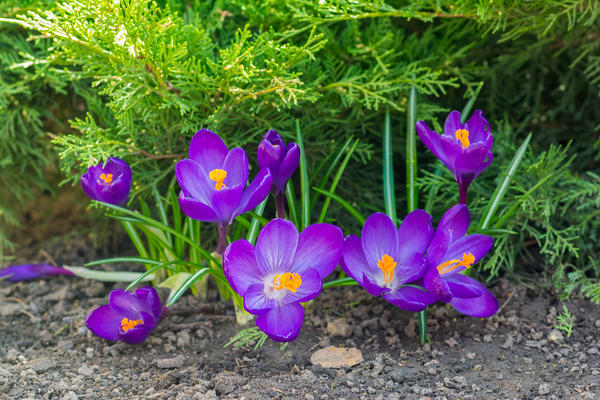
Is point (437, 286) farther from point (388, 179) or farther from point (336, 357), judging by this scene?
point (388, 179)

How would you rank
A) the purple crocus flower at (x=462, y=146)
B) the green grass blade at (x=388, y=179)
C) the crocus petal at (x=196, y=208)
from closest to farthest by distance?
the crocus petal at (x=196, y=208) < the purple crocus flower at (x=462, y=146) < the green grass blade at (x=388, y=179)

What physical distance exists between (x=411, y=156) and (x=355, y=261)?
416mm

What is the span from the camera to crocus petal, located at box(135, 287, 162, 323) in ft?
4.76

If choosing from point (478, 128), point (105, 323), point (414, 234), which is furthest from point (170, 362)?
point (478, 128)

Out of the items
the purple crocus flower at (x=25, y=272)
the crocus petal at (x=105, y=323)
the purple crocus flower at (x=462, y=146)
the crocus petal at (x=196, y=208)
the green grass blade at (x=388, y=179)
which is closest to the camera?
the crocus petal at (x=196, y=208)

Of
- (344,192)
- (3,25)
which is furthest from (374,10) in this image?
(3,25)

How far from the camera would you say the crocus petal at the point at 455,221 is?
138 centimetres

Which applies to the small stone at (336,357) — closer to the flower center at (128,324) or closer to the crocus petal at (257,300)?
the crocus petal at (257,300)

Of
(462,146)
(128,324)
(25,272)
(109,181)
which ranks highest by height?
(462,146)

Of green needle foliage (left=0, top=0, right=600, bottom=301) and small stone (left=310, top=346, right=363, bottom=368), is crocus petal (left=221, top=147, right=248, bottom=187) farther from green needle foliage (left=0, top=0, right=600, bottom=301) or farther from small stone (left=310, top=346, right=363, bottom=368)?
small stone (left=310, top=346, right=363, bottom=368)

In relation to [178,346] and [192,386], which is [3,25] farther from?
[192,386]

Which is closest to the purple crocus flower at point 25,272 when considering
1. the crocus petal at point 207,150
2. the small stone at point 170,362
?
the small stone at point 170,362

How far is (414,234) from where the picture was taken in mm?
1397

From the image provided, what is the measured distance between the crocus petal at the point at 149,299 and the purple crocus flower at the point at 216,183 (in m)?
0.28
